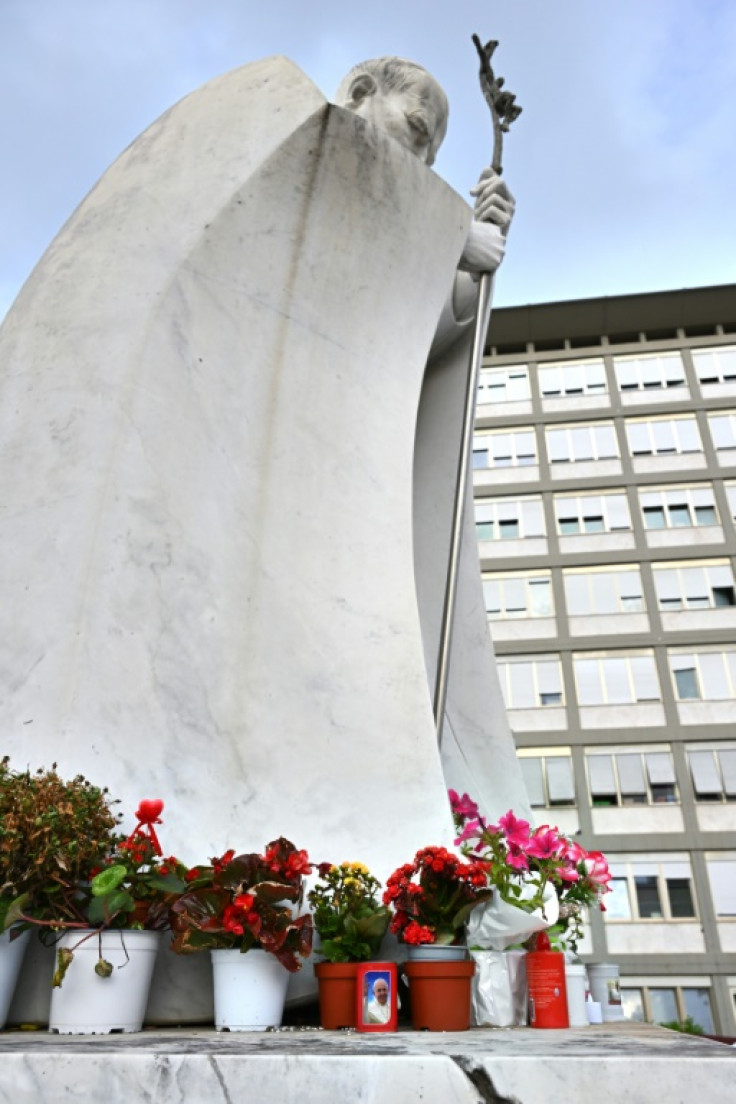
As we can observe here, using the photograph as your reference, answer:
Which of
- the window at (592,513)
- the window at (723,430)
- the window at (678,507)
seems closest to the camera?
the window at (678,507)

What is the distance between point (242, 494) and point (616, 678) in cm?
2051

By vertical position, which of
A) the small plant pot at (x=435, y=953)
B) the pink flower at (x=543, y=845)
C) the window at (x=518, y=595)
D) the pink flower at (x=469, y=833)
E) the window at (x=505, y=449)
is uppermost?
the window at (x=505, y=449)

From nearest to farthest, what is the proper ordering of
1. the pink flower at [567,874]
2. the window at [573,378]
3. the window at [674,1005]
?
1. the pink flower at [567,874]
2. the window at [674,1005]
3. the window at [573,378]

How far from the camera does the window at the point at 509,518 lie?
967 inches

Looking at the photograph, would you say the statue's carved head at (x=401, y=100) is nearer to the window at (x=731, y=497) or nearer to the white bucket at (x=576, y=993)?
the white bucket at (x=576, y=993)

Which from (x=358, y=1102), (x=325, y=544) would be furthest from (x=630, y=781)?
(x=358, y=1102)

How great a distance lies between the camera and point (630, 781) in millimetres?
20953

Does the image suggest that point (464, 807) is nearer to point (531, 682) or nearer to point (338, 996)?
point (338, 996)

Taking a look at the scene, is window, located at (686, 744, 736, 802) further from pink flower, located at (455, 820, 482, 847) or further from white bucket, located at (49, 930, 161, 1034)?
white bucket, located at (49, 930, 161, 1034)

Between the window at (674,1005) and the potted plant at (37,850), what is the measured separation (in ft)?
63.7

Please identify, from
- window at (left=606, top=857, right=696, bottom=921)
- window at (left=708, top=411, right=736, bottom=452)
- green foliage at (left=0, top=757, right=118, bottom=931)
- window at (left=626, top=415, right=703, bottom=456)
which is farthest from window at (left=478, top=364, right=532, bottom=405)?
green foliage at (left=0, top=757, right=118, bottom=931)

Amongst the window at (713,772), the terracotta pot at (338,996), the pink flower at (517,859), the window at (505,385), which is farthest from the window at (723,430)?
the terracotta pot at (338,996)

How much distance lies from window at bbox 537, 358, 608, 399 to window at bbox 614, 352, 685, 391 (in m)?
0.53

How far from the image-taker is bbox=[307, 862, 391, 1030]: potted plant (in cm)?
193
